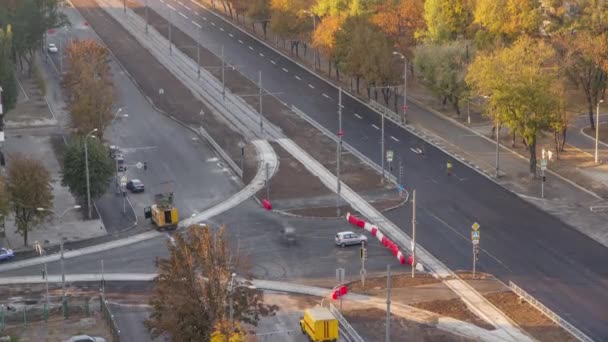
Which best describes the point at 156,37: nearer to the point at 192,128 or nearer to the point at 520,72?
the point at 192,128

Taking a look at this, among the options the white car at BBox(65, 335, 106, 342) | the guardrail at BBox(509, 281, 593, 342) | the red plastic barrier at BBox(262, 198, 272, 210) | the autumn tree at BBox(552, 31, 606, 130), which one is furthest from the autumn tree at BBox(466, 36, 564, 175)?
the white car at BBox(65, 335, 106, 342)

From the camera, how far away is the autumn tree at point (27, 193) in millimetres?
87250

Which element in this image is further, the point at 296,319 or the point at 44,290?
the point at 44,290

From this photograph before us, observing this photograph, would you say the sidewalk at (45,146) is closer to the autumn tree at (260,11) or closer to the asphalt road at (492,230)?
the asphalt road at (492,230)

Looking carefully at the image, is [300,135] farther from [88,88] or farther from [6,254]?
[6,254]

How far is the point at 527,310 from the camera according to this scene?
2830 inches

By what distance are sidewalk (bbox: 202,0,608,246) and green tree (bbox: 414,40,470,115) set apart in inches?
120

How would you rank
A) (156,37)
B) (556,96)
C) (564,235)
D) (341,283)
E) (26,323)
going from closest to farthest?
1. (26,323)
2. (341,283)
3. (564,235)
4. (556,96)
5. (156,37)

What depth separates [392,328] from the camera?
229 ft

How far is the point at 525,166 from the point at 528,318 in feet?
119

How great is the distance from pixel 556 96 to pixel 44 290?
49.9m

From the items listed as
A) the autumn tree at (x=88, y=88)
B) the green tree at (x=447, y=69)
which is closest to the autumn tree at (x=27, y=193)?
the autumn tree at (x=88, y=88)

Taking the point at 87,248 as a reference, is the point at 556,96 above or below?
above

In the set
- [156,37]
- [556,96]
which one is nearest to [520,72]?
[556,96]
